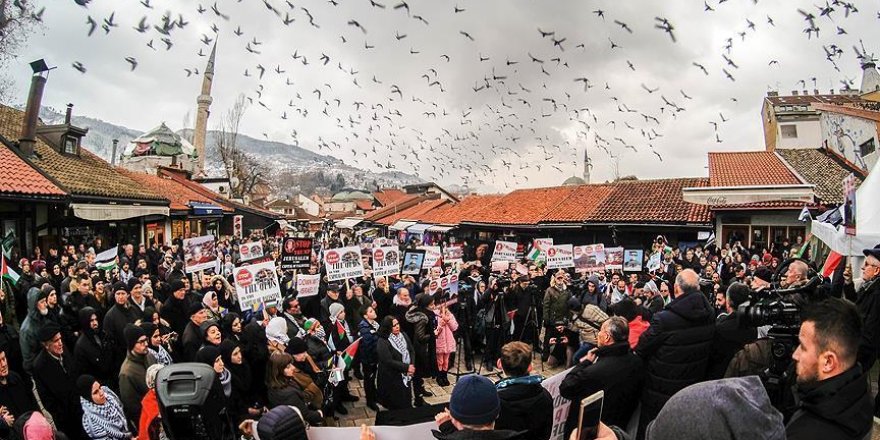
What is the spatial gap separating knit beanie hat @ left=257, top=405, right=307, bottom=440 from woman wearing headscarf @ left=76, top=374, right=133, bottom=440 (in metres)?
2.17

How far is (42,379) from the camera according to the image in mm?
4777

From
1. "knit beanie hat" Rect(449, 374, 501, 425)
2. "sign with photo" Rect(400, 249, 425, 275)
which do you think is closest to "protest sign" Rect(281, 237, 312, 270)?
"sign with photo" Rect(400, 249, 425, 275)

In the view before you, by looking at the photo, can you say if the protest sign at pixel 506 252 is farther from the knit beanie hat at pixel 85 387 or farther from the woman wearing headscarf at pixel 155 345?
the knit beanie hat at pixel 85 387

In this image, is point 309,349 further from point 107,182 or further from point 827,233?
point 107,182

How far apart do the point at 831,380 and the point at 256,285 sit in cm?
776

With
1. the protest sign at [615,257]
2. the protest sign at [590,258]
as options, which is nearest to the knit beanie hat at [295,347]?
the protest sign at [590,258]

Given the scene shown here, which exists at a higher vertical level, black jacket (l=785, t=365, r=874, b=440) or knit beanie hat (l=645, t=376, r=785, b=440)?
knit beanie hat (l=645, t=376, r=785, b=440)

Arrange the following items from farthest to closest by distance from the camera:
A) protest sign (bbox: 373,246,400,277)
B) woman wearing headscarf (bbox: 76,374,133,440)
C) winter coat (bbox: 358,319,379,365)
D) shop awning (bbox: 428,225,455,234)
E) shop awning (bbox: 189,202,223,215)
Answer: shop awning (bbox: 428,225,455,234) < shop awning (bbox: 189,202,223,215) < protest sign (bbox: 373,246,400,277) < winter coat (bbox: 358,319,379,365) < woman wearing headscarf (bbox: 76,374,133,440)

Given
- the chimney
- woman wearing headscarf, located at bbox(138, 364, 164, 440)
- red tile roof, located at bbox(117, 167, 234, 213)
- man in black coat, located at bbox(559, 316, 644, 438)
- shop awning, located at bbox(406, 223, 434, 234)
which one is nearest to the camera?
man in black coat, located at bbox(559, 316, 644, 438)

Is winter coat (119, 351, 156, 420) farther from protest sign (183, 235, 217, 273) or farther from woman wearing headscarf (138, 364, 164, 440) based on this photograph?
protest sign (183, 235, 217, 273)

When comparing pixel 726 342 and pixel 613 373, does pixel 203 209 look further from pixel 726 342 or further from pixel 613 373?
pixel 726 342

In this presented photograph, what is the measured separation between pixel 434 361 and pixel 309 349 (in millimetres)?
2804

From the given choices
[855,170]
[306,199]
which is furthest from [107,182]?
[306,199]

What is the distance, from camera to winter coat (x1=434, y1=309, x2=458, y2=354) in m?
8.14
